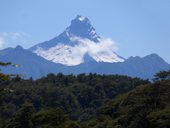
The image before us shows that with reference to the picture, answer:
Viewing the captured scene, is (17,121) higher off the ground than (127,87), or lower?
lower

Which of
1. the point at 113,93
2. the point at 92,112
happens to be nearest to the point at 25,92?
the point at 92,112

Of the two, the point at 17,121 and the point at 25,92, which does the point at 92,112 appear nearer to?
the point at 25,92

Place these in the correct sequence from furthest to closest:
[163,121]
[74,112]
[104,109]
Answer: [74,112] → [104,109] → [163,121]

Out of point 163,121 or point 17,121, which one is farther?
point 17,121

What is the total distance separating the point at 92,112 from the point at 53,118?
257 feet

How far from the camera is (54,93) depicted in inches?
5320

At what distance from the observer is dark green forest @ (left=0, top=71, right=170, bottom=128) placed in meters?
56.1

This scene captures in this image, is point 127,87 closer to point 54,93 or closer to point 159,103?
point 54,93

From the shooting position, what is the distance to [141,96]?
58406mm

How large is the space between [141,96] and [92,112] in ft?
251

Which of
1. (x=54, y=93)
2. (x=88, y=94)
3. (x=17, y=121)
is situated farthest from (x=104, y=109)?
(x=88, y=94)

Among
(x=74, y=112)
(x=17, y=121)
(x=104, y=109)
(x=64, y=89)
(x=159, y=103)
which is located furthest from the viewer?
(x=64, y=89)

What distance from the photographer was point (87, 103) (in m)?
148

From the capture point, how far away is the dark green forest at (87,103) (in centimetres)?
5609
